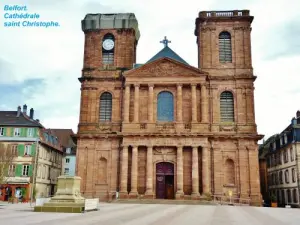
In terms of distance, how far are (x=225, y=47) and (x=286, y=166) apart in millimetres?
18070

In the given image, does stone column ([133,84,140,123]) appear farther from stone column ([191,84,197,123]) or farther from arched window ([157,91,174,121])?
stone column ([191,84,197,123])

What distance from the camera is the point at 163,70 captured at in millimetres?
37188

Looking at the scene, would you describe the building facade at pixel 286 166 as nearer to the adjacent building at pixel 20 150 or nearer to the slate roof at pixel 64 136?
the adjacent building at pixel 20 150

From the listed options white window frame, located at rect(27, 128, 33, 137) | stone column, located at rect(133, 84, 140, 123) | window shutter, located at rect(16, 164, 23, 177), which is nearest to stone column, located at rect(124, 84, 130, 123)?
stone column, located at rect(133, 84, 140, 123)

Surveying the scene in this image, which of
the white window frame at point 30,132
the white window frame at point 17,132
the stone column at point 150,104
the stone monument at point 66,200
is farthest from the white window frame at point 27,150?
the stone monument at point 66,200

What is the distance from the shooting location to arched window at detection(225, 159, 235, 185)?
34906 millimetres

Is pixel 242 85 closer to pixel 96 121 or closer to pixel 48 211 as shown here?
pixel 96 121

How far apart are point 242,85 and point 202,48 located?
226 inches

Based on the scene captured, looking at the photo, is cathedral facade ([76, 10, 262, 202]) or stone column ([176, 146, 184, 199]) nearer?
stone column ([176, 146, 184, 199])

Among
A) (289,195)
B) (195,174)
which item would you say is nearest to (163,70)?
(195,174)

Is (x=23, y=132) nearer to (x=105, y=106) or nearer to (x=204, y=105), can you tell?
(x=105, y=106)

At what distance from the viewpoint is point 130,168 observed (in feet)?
116

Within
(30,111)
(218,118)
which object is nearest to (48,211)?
(218,118)

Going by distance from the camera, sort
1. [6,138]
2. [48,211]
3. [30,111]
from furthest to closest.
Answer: [30,111], [6,138], [48,211]
